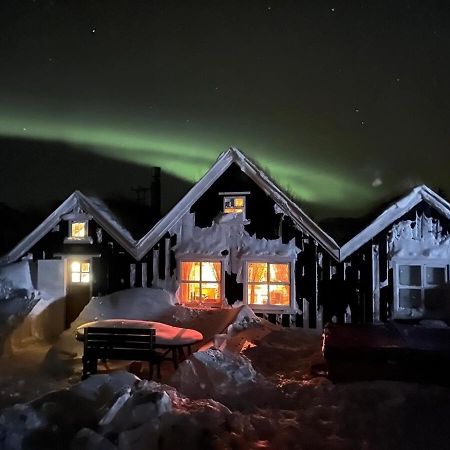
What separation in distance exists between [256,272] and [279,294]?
97 centimetres

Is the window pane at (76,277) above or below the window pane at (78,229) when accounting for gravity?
below

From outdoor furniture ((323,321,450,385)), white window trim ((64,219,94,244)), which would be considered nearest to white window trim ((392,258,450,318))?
outdoor furniture ((323,321,450,385))

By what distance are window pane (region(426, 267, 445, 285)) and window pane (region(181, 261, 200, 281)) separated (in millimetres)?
6786

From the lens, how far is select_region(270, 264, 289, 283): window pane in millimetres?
14188

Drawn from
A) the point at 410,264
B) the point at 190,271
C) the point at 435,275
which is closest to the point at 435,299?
the point at 435,275

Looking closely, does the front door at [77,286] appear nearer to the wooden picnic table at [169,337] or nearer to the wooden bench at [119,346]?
the wooden picnic table at [169,337]

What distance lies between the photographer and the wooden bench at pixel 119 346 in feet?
30.9

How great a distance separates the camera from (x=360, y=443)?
6070 millimetres

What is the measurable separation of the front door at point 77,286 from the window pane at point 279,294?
5957 millimetres

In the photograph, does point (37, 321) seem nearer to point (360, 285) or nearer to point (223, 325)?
point (223, 325)

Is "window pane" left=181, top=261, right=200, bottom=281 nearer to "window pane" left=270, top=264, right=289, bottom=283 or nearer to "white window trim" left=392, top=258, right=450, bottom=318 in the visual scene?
"window pane" left=270, top=264, right=289, bottom=283

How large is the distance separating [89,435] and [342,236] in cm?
1076

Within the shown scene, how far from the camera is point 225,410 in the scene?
6902 mm

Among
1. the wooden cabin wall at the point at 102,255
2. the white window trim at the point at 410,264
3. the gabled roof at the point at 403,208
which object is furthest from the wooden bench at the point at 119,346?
the white window trim at the point at 410,264
